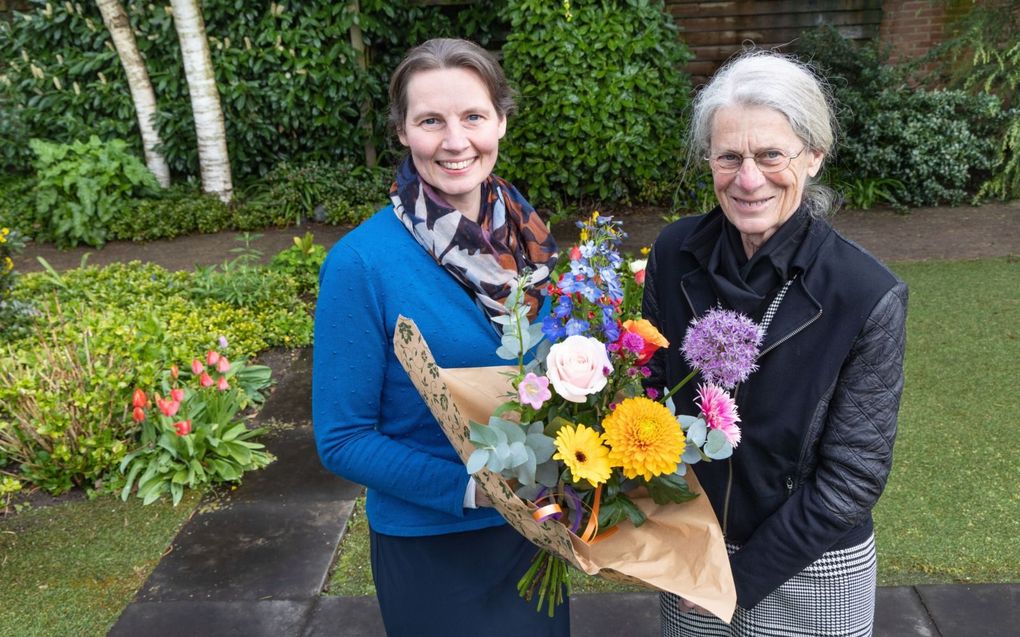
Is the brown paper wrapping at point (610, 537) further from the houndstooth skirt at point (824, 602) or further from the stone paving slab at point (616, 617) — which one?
the stone paving slab at point (616, 617)

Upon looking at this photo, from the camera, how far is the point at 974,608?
2.99m

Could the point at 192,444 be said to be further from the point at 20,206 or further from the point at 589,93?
the point at 20,206

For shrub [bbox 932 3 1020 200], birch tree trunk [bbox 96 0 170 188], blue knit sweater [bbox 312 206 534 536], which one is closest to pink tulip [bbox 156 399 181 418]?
blue knit sweater [bbox 312 206 534 536]

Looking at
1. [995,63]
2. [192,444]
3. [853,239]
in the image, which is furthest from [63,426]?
[995,63]

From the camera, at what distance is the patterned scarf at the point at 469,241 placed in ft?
5.85

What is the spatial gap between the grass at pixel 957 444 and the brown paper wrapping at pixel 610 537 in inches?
79.7

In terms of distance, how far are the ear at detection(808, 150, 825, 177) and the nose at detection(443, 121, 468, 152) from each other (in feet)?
2.26

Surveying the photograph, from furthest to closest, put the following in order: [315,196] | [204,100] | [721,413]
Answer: [315,196], [204,100], [721,413]

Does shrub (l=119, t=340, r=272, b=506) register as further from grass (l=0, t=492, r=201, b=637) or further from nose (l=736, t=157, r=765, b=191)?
nose (l=736, t=157, r=765, b=191)

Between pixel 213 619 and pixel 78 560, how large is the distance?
831 millimetres

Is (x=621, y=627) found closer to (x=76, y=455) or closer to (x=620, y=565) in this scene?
(x=620, y=565)

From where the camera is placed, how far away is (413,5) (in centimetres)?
898

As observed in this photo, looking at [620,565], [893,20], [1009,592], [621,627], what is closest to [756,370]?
[620,565]

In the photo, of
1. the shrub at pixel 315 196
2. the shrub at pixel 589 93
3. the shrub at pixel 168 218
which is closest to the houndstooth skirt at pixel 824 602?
the shrub at pixel 589 93
